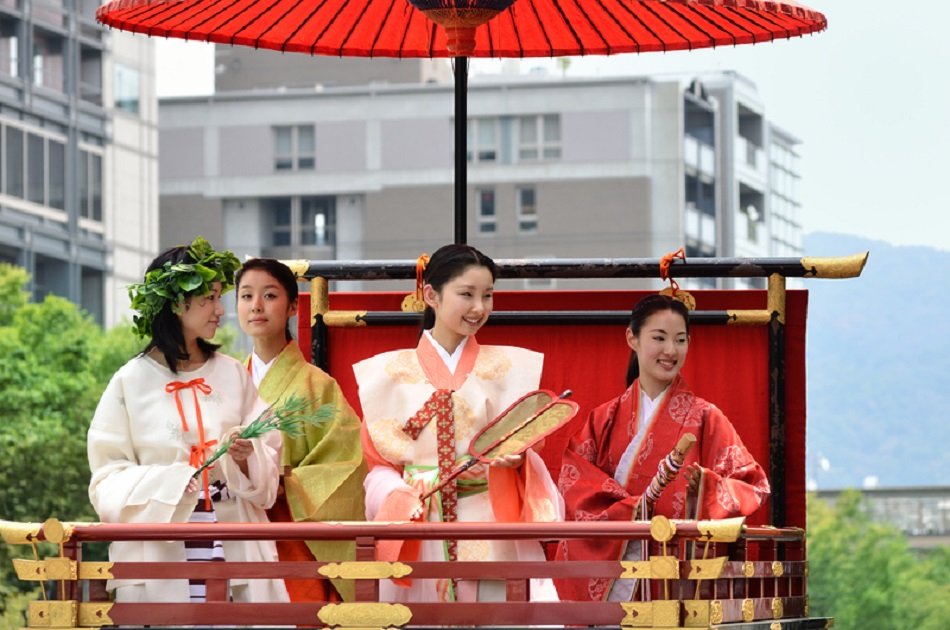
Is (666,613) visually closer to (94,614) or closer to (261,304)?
(94,614)

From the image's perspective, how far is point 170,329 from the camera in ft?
25.1

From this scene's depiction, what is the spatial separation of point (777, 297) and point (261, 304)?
251 centimetres

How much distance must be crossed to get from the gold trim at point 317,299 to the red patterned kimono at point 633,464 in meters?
1.84

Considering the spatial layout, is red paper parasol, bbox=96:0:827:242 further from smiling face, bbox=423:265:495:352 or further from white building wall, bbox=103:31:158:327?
white building wall, bbox=103:31:158:327

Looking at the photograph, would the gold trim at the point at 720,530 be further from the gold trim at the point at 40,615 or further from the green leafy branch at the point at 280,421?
the gold trim at the point at 40,615

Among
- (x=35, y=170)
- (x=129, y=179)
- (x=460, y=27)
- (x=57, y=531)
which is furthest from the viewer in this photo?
(x=129, y=179)

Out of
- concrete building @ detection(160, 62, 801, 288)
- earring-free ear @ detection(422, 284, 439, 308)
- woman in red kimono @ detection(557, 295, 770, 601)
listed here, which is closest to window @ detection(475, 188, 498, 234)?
concrete building @ detection(160, 62, 801, 288)

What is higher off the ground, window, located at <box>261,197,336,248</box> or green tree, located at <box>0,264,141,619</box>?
window, located at <box>261,197,336,248</box>

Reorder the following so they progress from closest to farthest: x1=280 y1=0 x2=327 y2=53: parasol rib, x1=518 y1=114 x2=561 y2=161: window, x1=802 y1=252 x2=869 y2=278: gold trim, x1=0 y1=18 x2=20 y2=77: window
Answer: x1=802 y1=252 x2=869 y2=278: gold trim
x1=280 y1=0 x2=327 y2=53: parasol rib
x1=0 y1=18 x2=20 y2=77: window
x1=518 y1=114 x2=561 y2=161: window

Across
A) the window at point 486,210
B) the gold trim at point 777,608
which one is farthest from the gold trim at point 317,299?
the window at point 486,210

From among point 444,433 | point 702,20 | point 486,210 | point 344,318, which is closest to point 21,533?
point 444,433

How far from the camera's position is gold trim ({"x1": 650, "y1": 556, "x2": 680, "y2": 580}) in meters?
6.85

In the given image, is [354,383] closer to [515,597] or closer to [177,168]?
[515,597]

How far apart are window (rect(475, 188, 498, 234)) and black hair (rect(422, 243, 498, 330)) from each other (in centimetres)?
6582
